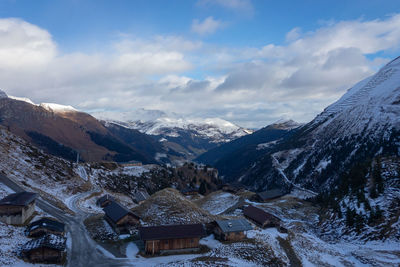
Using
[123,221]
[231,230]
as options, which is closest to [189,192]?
[123,221]

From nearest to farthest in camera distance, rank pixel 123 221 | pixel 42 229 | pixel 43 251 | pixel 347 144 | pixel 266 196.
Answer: pixel 43 251, pixel 42 229, pixel 123 221, pixel 266 196, pixel 347 144

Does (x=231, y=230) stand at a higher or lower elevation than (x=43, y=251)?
lower

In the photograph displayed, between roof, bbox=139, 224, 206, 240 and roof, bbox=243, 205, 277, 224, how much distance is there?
2445 cm

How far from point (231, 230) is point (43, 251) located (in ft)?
107

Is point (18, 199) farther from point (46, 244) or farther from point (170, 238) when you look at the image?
point (170, 238)

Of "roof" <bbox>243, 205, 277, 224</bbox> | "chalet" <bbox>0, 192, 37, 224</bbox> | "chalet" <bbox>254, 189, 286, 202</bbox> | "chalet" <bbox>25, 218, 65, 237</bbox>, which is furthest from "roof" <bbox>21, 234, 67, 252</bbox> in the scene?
"chalet" <bbox>254, 189, 286, 202</bbox>

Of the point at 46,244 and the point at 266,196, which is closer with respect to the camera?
the point at 46,244

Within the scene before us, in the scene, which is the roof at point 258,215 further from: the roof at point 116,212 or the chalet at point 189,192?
the chalet at point 189,192

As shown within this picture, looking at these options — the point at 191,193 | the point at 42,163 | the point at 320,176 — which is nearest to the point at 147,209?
the point at 42,163

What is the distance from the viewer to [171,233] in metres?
49.6

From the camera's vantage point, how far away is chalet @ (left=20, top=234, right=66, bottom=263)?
38969 millimetres

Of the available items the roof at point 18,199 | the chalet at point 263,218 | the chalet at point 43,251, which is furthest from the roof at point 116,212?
the chalet at point 263,218

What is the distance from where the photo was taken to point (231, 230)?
179ft

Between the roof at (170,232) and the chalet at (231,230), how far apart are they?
590cm
